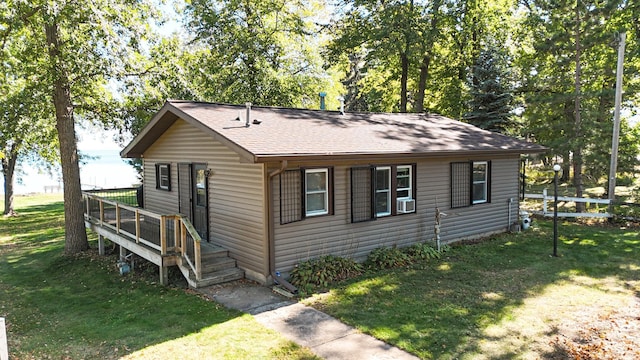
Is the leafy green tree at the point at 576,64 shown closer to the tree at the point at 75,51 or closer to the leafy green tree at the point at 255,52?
the leafy green tree at the point at 255,52

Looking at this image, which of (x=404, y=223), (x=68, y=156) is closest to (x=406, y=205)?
(x=404, y=223)

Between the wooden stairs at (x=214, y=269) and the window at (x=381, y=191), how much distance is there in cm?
273

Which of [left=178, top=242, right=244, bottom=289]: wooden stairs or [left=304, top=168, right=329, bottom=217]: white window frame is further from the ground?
[left=304, top=168, right=329, bottom=217]: white window frame

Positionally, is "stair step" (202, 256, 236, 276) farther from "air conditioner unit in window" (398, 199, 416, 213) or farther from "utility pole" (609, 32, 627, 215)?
"utility pole" (609, 32, 627, 215)

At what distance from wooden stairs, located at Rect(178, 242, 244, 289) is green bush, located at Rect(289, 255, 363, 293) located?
4.07ft

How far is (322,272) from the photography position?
8.24m

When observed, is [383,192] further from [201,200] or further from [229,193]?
[201,200]

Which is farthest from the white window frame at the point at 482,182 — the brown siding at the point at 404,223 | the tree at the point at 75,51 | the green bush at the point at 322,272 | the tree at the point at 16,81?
the tree at the point at 16,81

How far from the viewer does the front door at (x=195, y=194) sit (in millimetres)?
9812

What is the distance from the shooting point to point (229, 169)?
8828 mm

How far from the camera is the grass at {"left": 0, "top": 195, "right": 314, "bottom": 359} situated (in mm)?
5633

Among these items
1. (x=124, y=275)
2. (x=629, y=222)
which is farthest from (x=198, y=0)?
(x=629, y=222)

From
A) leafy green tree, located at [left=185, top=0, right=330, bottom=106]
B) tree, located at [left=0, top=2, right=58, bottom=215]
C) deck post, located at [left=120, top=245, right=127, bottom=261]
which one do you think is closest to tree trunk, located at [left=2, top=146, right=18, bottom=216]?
tree, located at [left=0, top=2, right=58, bottom=215]

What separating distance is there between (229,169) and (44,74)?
5.56 metres
